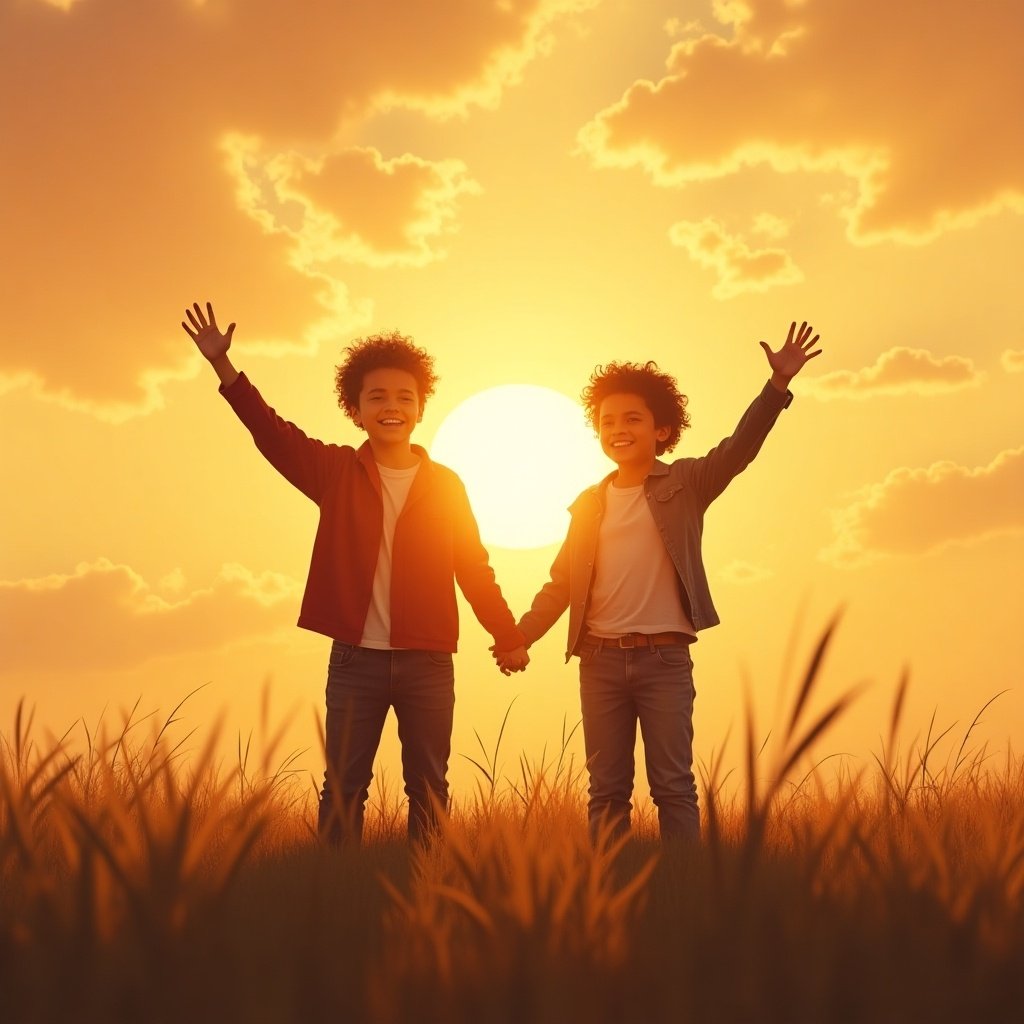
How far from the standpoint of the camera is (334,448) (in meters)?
4.86

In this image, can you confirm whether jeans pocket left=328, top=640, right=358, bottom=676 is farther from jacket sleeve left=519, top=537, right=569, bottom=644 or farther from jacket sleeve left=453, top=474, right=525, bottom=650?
jacket sleeve left=519, top=537, right=569, bottom=644

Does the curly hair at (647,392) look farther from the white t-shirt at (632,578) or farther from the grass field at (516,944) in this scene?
the grass field at (516,944)

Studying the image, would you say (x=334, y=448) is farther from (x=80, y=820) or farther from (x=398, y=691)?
(x=80, y=820)

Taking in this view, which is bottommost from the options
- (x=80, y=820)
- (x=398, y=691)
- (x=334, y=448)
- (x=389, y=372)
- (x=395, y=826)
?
(x=80, y=820)

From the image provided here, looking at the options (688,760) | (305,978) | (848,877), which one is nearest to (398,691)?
(688,760)

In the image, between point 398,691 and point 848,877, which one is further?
point 398,691

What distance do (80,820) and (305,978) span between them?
16.1 inches

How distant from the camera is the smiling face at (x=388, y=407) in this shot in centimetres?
477

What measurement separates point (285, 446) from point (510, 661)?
4.58ft

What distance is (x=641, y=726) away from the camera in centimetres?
465

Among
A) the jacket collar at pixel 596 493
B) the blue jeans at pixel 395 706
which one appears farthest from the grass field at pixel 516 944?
the jacket collar at pixel 596 493

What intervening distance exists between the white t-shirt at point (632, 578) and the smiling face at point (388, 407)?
3.39 feet

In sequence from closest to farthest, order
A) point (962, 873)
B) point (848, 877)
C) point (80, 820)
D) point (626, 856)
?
1. point (80, 820)
2. point (962, 873)
3. point (848, 877)
4. point (626, 856)

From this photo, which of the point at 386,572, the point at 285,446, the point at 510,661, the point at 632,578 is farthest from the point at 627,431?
the point at 285,446
